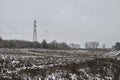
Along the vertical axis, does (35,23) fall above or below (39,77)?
above

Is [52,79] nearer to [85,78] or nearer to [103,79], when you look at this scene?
[85,78]

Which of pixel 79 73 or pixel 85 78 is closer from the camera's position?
pixel 85 78

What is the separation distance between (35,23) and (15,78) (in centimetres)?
7463

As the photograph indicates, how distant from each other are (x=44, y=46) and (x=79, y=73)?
207 feet

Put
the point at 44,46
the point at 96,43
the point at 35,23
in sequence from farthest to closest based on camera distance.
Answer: the point at 96,43 → the point at 35,23 → the point at 44,46

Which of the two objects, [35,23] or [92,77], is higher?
[35,23]

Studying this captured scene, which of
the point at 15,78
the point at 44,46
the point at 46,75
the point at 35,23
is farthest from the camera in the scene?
the point at 35,23

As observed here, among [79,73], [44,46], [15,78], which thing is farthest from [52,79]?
[44,46]

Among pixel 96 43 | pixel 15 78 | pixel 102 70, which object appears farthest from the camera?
pixel 96 43

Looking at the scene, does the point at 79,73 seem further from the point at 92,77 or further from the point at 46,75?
the point at 46,75

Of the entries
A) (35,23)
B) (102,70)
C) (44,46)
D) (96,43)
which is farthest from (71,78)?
(96,43)

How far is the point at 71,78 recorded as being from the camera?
1495 centimetres

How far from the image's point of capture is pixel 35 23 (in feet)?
285

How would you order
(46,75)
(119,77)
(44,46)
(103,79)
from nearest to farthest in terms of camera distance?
(46,75), (103,79), (119,77), (44,46)
